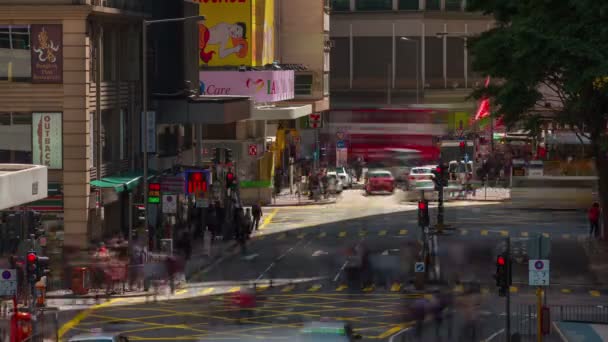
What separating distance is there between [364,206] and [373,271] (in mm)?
Answer: 34891

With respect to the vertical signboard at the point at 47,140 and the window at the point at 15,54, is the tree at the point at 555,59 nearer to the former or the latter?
the vertical signboard at the point at 47,140

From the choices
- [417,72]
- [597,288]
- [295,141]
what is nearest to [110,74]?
[597,288]

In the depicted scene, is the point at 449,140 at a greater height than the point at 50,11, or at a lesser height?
lesser

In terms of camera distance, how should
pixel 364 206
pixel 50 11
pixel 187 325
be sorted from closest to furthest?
pixel 187 325
pixel 50 11
pixel 364 206

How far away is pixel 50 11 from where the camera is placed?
59.8 m

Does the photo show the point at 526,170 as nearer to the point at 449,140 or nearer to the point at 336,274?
the point at 449,140

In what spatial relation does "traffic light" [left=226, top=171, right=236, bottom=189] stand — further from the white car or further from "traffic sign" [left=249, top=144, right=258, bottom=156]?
the white car

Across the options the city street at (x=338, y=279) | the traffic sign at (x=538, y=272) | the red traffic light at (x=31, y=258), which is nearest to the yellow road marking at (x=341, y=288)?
the city street at (x=338, y=279)

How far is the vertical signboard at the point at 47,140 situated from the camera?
200 feet

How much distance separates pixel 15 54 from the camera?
60.7 meters

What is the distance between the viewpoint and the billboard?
90938mm

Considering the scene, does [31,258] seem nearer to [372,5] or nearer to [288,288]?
[288,288]

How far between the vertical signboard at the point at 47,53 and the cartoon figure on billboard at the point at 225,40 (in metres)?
30.7

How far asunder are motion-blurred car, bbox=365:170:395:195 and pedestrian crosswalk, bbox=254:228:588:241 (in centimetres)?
2133
